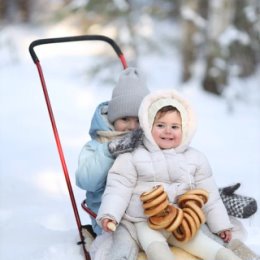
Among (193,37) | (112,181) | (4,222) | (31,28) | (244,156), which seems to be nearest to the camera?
(112,181)

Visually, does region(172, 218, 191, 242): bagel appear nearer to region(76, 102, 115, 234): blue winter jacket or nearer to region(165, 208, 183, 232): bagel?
region(165, 208, 183, 232): bagel

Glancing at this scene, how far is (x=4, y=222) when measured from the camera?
4281 mm

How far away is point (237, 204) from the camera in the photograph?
144 inches

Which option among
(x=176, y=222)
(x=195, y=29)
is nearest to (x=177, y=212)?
(x=176, y=222)

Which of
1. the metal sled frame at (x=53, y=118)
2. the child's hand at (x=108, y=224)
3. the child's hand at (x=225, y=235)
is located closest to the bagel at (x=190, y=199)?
the child's hand at (x=225, y=235)

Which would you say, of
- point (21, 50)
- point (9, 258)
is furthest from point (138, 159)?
point (21, 50)

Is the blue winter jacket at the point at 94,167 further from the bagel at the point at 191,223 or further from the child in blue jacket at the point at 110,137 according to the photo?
the bagel at the point at 191,223

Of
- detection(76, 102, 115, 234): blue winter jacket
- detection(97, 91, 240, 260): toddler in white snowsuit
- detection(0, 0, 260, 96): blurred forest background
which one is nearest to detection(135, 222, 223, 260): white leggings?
detection(97, 91, 240, 260): toddler in white snowsuit

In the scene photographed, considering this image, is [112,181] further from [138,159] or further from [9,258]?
[9,258]

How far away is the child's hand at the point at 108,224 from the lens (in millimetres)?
2988

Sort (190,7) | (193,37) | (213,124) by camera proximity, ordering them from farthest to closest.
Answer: (193,37)
(190,7)
(213,124)

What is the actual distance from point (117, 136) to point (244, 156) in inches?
155

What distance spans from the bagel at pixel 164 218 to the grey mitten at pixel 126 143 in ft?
1.39

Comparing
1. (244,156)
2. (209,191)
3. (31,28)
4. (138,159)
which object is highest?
(31,28)
